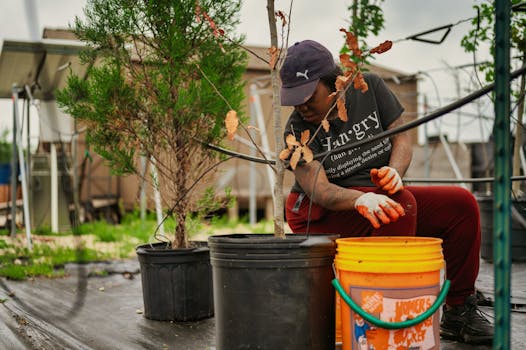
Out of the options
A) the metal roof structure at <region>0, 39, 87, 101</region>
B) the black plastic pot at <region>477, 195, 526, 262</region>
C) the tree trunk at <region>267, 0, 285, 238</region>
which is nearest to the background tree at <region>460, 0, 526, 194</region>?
the black plastic pot at <region>477, 195, 526, 262</region>

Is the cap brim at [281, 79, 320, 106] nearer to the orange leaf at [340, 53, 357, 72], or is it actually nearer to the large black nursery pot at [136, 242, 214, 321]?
the orange leaf at [340, 53, 357, 72]

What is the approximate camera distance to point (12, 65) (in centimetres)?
502

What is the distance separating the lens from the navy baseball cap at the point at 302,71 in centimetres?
230

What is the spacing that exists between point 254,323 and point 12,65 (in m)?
4.00

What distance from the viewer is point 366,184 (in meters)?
2.48

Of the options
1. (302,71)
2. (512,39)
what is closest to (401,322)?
(302,71)

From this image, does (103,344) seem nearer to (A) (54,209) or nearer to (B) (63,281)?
(B) (63,281)

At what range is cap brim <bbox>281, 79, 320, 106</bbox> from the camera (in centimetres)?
229

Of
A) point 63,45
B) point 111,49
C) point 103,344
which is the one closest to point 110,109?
point 111,49

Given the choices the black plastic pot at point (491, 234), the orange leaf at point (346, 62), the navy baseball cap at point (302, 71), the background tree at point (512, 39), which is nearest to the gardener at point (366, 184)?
the navy baseball cap at point (302, 71)

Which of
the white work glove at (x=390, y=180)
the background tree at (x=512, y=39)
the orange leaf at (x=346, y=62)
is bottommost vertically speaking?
the white work glove at (x=390, y=180)

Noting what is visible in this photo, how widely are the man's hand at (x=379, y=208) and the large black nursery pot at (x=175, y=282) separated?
1127 millimetres

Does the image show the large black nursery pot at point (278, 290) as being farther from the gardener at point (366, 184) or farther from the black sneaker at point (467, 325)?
the black sneaker at point (467, 325)

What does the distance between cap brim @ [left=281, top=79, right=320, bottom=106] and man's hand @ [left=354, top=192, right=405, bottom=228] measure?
51 cm
